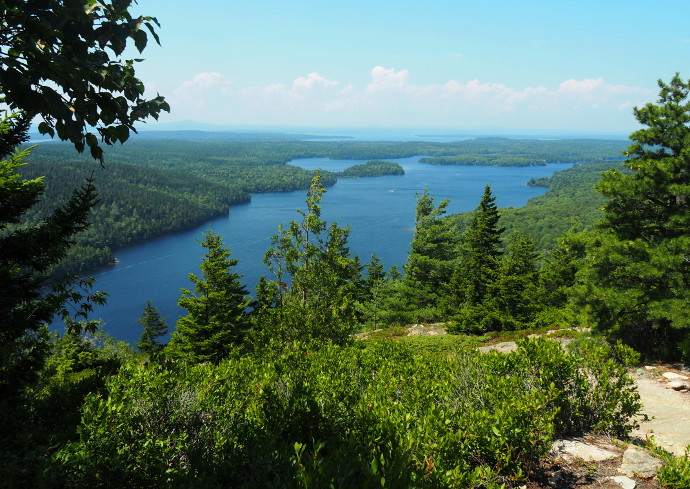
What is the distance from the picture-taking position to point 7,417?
4.84 m

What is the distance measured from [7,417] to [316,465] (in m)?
4.31

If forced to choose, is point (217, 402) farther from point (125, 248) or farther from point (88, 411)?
point (125, 248)

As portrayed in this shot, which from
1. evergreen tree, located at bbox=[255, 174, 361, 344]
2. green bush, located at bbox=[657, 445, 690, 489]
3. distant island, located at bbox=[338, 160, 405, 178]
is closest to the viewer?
green bush, located at bbox=[657, 445, 690, 489]

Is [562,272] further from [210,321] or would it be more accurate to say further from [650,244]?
[210,321]

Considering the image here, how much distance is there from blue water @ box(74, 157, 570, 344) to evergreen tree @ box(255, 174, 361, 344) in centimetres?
665

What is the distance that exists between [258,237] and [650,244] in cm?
7705

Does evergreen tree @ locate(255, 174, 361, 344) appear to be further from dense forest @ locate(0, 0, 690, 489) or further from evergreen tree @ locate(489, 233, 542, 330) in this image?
evergreen tree @ locate(489, 233, 542, 330)

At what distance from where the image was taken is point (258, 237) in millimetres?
83688

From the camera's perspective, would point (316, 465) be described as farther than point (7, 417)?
No

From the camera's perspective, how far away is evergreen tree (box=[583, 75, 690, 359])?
10.2 meters

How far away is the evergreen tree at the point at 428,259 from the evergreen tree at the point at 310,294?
1249 centimetres

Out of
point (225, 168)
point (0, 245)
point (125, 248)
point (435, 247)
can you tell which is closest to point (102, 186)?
point (125, 248)

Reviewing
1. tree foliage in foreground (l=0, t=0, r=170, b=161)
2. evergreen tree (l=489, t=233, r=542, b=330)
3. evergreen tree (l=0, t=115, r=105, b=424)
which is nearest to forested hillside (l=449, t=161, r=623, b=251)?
evergreen tree (l=489, t=233, r=542, b=330)

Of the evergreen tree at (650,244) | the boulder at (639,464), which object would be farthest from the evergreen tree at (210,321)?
the boulder at (639,464)
